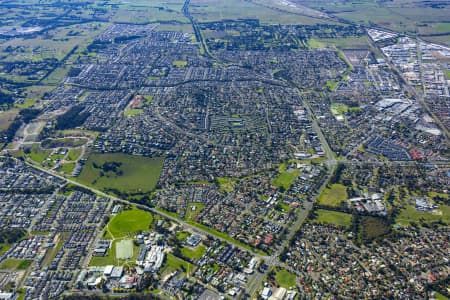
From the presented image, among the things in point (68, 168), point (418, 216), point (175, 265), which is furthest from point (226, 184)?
point (418, 216)

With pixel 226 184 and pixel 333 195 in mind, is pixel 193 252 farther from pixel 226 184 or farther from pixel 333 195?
pixel 333 195

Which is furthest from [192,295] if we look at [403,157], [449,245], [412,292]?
[403,157]

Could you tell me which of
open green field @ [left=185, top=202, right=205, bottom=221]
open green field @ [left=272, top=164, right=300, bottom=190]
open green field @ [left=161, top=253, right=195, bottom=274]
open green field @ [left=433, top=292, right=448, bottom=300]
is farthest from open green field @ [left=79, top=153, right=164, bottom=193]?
open green field @ [left=433, top=292, right=448, bottom=300]

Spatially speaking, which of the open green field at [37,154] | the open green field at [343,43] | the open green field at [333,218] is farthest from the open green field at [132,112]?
the open green field at [343,43]

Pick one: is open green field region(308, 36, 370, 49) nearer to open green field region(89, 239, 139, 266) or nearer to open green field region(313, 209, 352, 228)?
open green field region(313, 209, 352, 228)

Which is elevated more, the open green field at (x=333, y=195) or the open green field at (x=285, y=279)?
the open green field at (x=333, y=195)

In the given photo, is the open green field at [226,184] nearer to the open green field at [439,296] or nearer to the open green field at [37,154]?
the open green field at [439,296]
